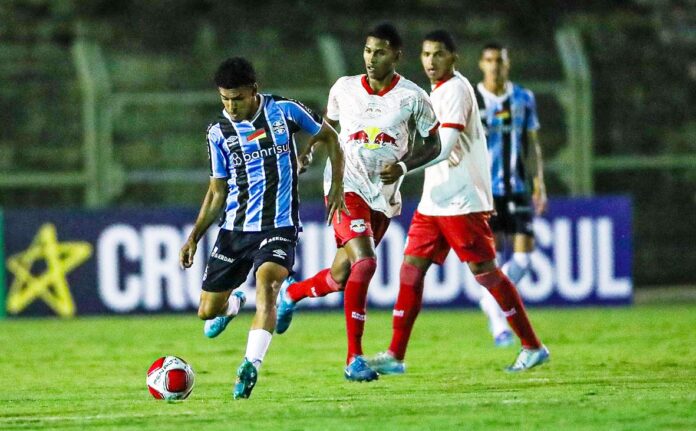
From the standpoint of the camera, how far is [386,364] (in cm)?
866

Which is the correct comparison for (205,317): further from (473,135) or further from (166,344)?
(166,344)

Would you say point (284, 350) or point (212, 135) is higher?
point (212, 135)

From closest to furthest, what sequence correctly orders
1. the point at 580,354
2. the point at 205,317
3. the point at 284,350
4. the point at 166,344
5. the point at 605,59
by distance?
the point at 205,317
the point at 580,354
the point at 284,350
the point at 166,344
the point at 605,59

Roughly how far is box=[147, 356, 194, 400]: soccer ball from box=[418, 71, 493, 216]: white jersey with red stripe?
6.42 ft

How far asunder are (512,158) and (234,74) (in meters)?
4.05

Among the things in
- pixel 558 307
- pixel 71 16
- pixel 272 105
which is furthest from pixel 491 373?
pixel 71 16

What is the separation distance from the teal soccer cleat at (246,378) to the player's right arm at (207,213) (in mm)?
726

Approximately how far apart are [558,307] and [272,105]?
7.02 meters

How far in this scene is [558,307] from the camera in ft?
47.7

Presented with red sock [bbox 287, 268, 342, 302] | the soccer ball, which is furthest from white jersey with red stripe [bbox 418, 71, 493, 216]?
the soccer ball

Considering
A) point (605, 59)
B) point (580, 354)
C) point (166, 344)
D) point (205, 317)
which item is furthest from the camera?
point (605, 59)

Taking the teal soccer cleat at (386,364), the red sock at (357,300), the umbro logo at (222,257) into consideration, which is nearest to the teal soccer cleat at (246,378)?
the umbro logo at (222,257)

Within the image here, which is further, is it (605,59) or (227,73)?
(605,59)

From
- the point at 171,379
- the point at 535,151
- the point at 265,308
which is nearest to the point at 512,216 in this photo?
the point at 535,151
